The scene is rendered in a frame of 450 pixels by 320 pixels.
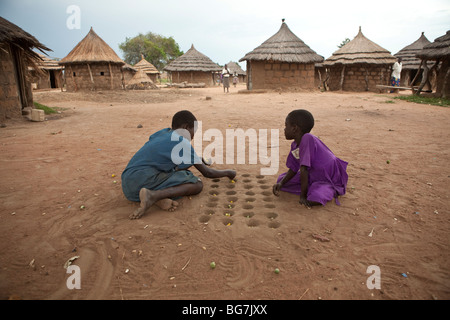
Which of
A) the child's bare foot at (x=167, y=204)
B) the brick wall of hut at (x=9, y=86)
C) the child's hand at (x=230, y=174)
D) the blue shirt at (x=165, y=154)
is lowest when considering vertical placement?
the child's bare foot at (x=167, y=204)

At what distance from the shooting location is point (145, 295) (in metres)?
1.74

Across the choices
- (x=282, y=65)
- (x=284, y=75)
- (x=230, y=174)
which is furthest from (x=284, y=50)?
(x=230, y=174)

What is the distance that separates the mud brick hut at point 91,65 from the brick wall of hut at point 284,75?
→ 9.50m

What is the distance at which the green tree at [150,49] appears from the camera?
140 feet

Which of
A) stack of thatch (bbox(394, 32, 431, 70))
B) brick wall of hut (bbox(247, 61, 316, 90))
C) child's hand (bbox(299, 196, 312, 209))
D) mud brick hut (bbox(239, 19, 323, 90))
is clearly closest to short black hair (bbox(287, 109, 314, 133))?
child's hand (bbox(299, 196, 312, 209))

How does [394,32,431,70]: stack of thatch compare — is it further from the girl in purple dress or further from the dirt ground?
the girl in purple dress

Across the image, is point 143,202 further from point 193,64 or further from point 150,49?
point 150,49

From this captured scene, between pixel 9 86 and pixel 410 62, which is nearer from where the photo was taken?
pixel 9 86

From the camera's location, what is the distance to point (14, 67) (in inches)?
322

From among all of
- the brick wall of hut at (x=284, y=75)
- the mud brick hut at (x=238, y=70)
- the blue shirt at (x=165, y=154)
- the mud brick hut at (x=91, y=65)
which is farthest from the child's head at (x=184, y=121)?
the mud brick hut at (x=238, y=70)

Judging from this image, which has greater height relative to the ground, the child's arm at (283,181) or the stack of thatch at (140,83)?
the stack of thatch at (140,83)

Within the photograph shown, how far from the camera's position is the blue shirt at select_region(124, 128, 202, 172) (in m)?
2.79

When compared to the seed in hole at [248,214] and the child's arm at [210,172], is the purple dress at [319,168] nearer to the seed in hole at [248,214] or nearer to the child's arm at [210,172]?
the seed in hole at [248,214]

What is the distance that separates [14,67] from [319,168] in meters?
9.48
